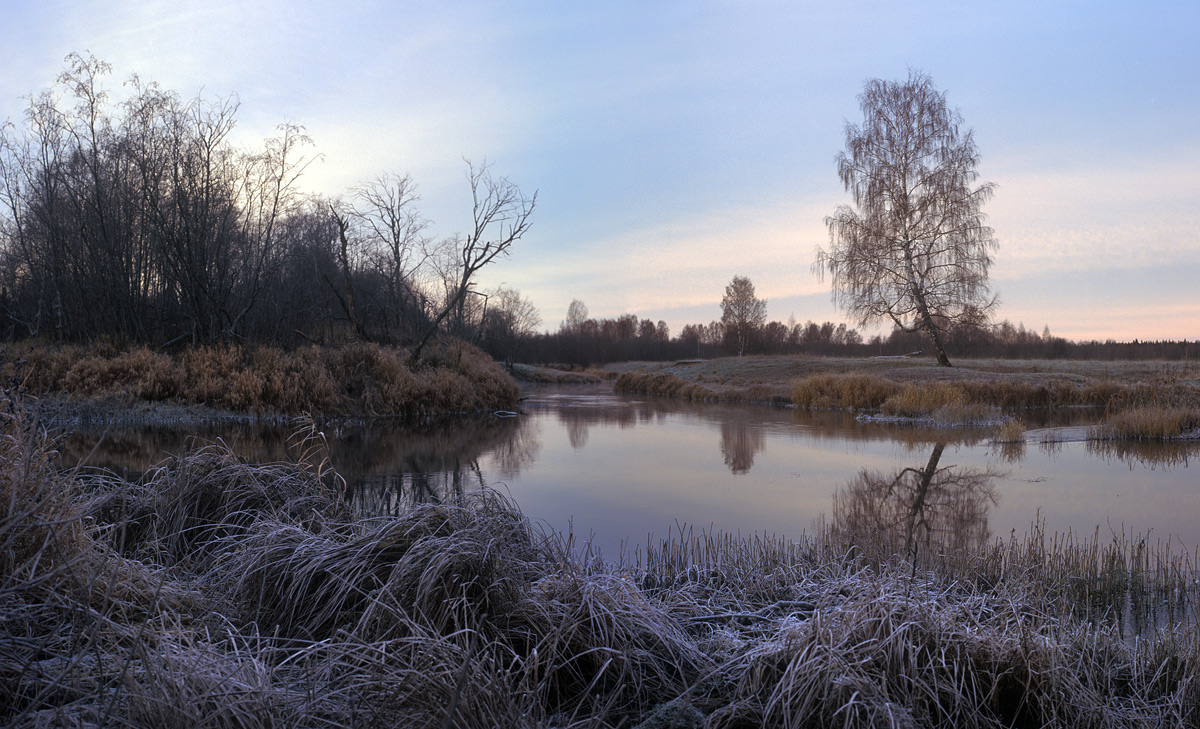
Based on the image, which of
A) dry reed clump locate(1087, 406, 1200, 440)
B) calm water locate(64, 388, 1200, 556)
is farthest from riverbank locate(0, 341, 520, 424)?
dry reed clump locate(1087, 406, 1200, 440)

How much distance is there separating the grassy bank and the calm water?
229 centimetres

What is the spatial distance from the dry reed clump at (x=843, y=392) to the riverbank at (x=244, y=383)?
11705 millimetres

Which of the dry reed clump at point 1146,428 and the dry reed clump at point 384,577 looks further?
the dry reed clump at point 1146,428

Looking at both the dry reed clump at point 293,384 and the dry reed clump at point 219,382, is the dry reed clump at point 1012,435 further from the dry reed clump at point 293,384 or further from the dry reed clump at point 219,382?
the dry reed clump at point 219,382

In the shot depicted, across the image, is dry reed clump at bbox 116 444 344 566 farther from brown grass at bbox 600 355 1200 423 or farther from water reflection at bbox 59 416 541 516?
brown grass at bbox 600 355 1200 423

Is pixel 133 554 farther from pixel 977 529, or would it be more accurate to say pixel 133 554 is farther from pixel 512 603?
pixel 977 529

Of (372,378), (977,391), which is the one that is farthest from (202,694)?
(977,391)

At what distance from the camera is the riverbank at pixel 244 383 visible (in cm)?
1595

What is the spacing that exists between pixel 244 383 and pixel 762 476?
1327 cm

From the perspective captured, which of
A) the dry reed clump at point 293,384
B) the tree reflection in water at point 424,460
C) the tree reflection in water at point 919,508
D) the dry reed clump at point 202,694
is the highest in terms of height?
the dry reed clump at point 293,384

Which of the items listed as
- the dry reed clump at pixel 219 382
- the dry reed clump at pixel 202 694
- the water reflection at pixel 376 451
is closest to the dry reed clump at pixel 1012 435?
the water reflection at pixel 376 451

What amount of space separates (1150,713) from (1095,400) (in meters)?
23.9

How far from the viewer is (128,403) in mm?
15930

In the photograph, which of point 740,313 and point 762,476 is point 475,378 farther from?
point 740,313
